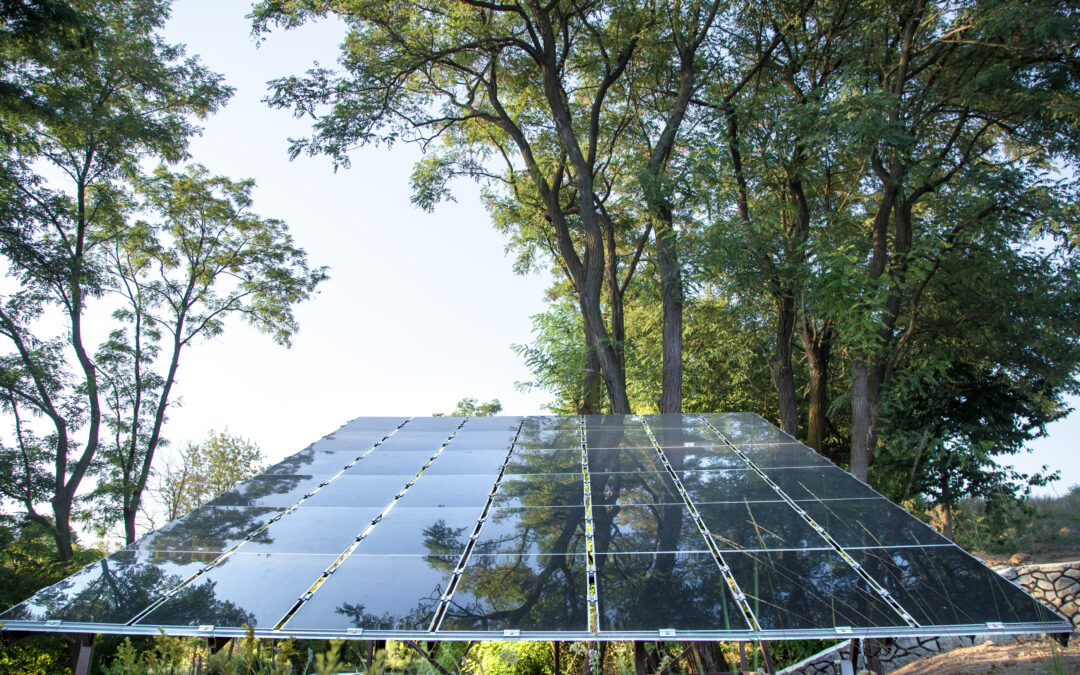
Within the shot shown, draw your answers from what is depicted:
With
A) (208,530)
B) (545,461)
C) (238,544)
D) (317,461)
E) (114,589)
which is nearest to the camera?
(114,589)

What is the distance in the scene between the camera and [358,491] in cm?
908

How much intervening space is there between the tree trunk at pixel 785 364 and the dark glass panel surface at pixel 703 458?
9.53 metres

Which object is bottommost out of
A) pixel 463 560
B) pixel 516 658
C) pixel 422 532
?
pixel 516 658

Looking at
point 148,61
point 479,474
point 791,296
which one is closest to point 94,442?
point 148,61

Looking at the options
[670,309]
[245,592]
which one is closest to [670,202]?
[670,309]

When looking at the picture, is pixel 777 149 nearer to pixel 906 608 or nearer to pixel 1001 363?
pixel 1001 363

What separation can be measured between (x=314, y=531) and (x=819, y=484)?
5.87m

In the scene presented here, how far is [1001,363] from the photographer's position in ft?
60.5

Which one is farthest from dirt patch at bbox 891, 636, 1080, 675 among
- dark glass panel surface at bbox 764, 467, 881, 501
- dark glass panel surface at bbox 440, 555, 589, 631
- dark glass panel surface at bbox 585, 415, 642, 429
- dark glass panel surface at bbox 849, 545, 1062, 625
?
dark glass panel surface at bbox 585, 415, 642, 429

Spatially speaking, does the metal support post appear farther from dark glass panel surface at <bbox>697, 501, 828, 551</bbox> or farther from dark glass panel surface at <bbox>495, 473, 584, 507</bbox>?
Answer: dark glass panel surface at <bbox>697, 501, 828, 551</bbox>

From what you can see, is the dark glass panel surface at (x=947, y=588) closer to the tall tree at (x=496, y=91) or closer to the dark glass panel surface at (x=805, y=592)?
the dark glass panel surface at (x=805, y=592)

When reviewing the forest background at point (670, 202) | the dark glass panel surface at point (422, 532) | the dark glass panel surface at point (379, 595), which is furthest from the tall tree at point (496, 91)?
the dark glass panel surface at point (379, 595)

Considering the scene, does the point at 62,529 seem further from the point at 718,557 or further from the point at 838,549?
the point at 838,549

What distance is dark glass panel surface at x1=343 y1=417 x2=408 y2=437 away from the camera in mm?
12586
